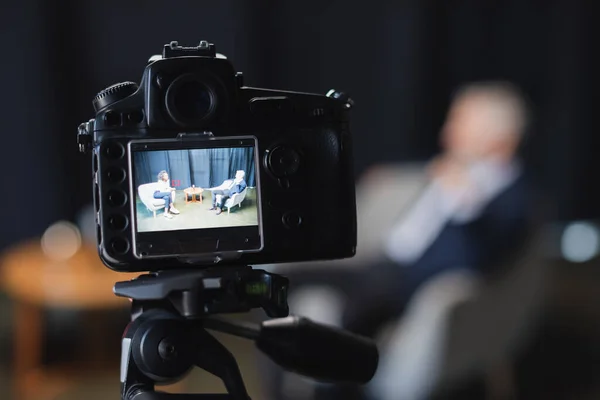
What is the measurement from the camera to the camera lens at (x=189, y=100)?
0.91m

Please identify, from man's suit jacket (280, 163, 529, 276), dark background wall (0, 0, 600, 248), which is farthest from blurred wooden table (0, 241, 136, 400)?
man's suit jacket (280, 163, 529, 276)

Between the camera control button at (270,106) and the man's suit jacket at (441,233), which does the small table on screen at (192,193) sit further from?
the man's suit jacket at (441,233)

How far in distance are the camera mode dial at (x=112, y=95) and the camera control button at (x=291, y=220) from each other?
23 centimetres

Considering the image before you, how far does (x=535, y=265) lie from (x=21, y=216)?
2197 mm

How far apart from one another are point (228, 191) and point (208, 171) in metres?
0.03

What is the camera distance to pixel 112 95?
913 millimetres

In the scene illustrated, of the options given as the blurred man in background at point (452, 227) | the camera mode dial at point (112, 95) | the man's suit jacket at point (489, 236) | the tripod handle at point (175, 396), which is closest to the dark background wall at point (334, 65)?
the blurred man in background at point (452, 227)

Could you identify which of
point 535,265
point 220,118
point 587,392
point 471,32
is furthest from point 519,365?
point 220,118

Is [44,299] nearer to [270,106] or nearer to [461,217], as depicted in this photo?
[461,217]

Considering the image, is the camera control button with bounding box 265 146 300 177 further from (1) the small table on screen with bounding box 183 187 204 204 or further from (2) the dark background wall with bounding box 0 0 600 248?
→ (2) the dark background wall with bounding box 0 0 600 248

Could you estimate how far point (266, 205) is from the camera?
0.94 m

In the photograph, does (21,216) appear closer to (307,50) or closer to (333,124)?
(307,50)

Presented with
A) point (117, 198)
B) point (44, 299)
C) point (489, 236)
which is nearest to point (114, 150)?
point (117, 198)

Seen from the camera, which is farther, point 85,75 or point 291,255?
point 85,75
